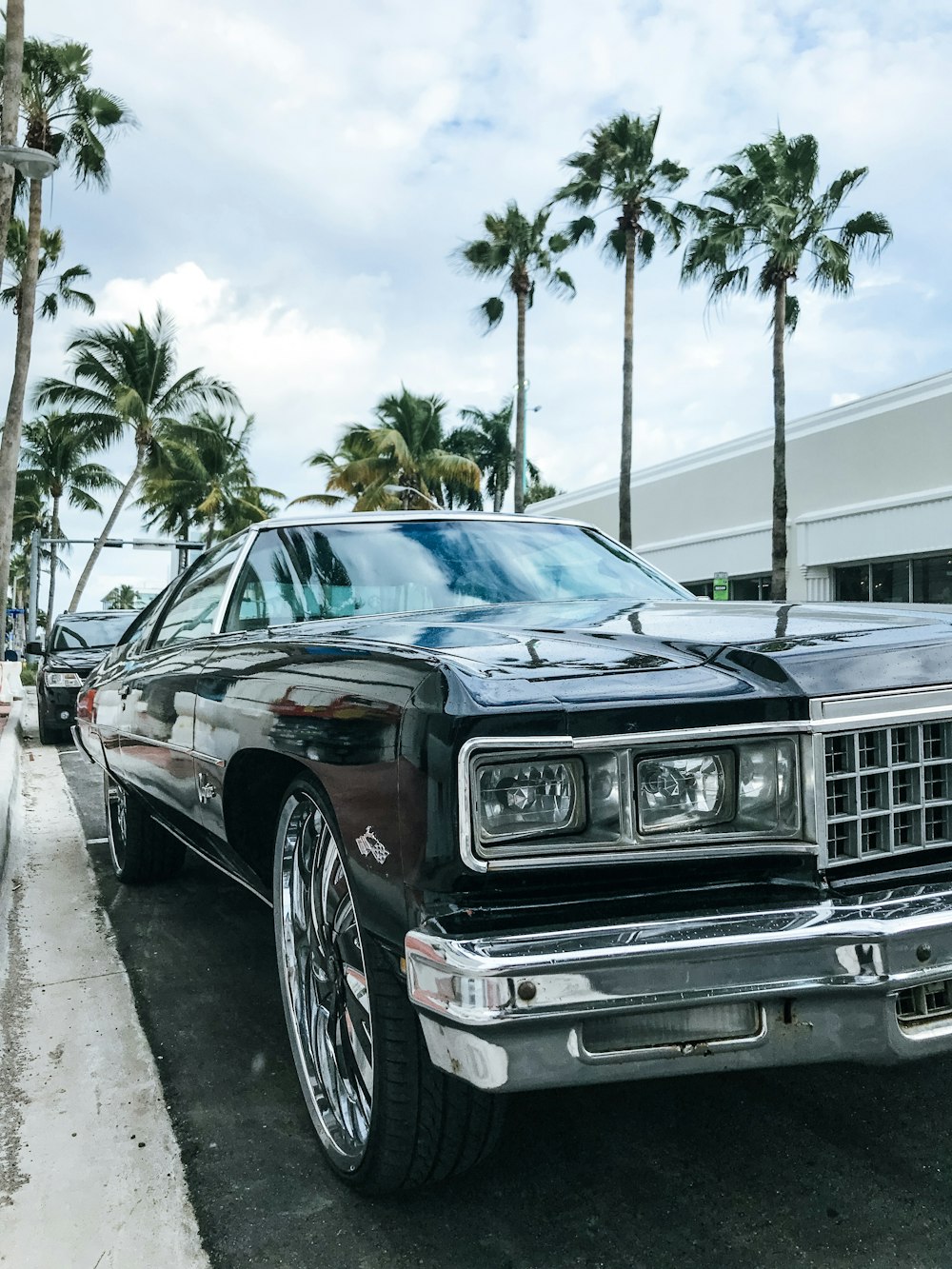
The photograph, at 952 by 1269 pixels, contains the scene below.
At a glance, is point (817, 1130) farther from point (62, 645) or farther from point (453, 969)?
point (62, 645)

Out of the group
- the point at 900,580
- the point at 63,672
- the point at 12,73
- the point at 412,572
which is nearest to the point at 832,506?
the point at 900,580

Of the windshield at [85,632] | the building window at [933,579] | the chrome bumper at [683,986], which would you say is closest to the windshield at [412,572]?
the chrome bumper at [683,986]

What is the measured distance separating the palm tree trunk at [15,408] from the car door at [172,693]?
1354 cm

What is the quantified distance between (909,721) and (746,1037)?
0.66 m

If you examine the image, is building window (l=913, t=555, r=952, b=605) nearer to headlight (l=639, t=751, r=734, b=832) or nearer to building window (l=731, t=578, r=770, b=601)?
building window (l=731, t=578, r=770, b=601)

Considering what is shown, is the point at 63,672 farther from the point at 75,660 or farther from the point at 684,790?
the point at 684,790

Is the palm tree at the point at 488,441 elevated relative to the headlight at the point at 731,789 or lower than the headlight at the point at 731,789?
elevated

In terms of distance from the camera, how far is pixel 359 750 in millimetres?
2088

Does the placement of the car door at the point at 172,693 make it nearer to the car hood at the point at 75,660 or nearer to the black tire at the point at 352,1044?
the black tire at the point at 352,1044

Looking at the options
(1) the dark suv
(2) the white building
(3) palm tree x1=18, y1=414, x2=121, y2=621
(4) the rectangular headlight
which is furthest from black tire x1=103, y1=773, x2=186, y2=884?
(3) palm tree x1=18, y1=414, x2=121, y2=621

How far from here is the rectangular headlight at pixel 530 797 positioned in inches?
74.1

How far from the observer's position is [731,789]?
6.51 feet

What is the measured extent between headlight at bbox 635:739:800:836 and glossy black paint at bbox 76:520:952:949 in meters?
0.06

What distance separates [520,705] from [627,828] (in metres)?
0.29
